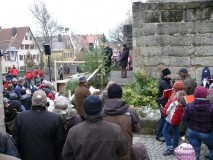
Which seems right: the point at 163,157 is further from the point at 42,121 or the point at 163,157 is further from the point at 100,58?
the point at 100,58

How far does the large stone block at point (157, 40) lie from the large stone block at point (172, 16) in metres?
0.53

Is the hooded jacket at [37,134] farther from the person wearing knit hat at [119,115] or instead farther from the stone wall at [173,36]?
the stone wall at [173,36]

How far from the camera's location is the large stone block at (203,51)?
10.3 meters

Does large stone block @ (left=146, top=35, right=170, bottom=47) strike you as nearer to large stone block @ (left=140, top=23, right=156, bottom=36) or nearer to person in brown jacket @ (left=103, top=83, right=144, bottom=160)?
large stone block @ (left=140, top=23, right=156, bottom=36)

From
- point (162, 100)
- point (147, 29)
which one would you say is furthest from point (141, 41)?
point (162, 100)

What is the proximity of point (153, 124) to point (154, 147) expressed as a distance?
3.43 ft

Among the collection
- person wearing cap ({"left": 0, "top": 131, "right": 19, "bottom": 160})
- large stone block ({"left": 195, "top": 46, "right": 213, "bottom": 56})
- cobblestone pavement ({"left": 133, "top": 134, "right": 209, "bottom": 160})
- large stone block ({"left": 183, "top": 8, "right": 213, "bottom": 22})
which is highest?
large stone block ({"left": 183, "top": 8, "right": 213, "bottom": 22})

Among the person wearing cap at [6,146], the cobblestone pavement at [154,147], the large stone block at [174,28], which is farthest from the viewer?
the large stone block at [174,28]

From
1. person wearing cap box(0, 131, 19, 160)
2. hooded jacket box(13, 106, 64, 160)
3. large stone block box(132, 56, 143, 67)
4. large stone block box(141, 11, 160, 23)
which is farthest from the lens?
large stone block box(132, 56, 143, 67)

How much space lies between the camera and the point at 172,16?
10.7 m

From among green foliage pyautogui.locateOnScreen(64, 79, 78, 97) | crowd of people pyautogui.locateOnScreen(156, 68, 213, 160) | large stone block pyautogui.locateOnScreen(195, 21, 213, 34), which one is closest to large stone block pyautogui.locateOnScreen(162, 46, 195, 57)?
large stone block pyautogui.locateOnScreen(195, 21, 213, 34)

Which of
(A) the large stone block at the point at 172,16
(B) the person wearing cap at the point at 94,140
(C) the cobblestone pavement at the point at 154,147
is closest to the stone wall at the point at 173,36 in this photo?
(A) the large stone block at the point at 172,16

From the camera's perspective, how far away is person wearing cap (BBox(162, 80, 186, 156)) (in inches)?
278

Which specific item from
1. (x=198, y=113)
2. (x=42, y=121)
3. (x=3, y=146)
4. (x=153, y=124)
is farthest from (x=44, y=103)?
(x=153, y=124)
